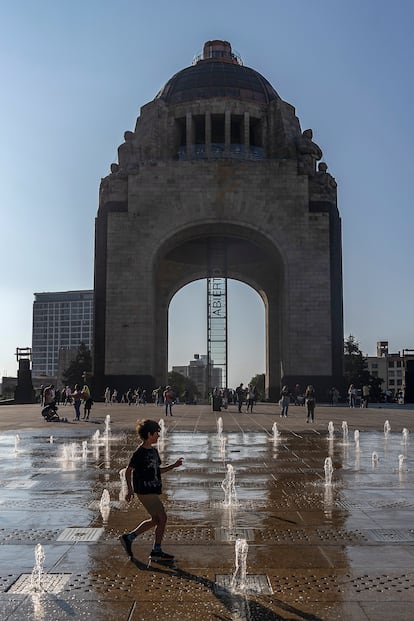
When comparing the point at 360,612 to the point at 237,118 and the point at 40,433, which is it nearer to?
the point at 40,433

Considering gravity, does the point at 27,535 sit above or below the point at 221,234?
below

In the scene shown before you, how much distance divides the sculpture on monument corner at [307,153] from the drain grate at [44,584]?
A: 46.8m

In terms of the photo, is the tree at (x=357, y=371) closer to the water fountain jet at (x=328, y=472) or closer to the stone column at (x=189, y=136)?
the stone column at (x=189, y=136)

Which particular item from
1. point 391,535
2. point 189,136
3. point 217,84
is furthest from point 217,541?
point 217,84

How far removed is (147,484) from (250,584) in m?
1.33

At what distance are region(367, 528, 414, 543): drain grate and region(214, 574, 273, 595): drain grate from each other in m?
1.71

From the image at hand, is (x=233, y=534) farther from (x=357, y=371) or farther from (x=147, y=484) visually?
(x=357, y=371)

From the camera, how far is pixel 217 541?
6.45 m

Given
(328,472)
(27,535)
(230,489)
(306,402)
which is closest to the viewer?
(27,535)

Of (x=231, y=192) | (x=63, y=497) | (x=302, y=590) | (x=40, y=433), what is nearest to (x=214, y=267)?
(x=231, y=192)

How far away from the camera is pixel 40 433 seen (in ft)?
62.9

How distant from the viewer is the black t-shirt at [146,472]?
6000 mm

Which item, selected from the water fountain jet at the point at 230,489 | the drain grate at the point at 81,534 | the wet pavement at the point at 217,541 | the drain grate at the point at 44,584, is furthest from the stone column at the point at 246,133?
the drain grate at the point at 44,584

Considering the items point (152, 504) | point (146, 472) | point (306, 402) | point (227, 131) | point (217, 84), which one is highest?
point (217, 84)
